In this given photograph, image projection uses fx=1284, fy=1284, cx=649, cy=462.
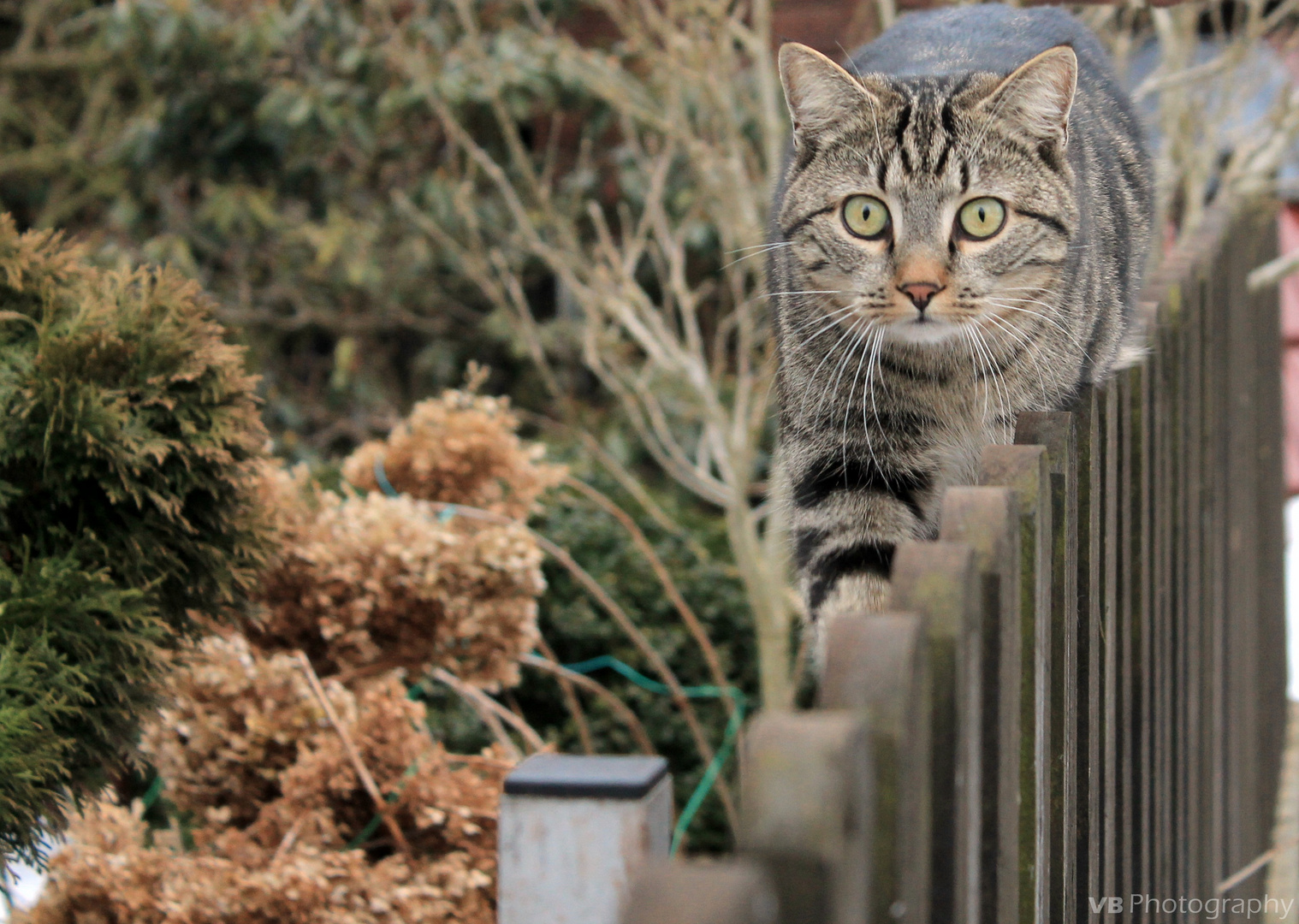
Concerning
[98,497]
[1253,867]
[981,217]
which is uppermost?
[981,217]

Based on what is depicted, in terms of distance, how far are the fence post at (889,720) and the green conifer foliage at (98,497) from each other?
38.9 inches

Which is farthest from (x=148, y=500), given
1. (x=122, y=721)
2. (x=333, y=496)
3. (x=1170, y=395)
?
(x=1170, y=395)

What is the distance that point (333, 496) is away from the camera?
2.24 m

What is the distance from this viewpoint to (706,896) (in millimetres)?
521

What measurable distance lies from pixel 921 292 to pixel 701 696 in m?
2.09

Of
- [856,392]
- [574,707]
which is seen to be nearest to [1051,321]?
[856,392]

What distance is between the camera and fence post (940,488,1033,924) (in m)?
0.89

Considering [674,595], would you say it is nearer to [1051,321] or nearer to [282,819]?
[282,819]

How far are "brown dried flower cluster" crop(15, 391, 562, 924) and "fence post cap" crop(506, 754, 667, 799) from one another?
546 millimetres

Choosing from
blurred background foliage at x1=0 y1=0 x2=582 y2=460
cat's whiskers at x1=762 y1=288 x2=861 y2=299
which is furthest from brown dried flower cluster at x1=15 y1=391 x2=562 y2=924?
blurred background foliage at x1=0 y1=0 x2=582 y2=460

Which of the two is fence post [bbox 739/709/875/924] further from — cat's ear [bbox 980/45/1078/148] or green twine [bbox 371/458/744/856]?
green twine [bbox 371/458/744/856]

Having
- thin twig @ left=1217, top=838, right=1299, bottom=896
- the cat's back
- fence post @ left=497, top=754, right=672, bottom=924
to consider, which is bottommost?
thin twig @ left=1217, top=838, right=1299, bottom=896

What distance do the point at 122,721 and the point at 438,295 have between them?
386 cm

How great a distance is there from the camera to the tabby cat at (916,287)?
167cm
